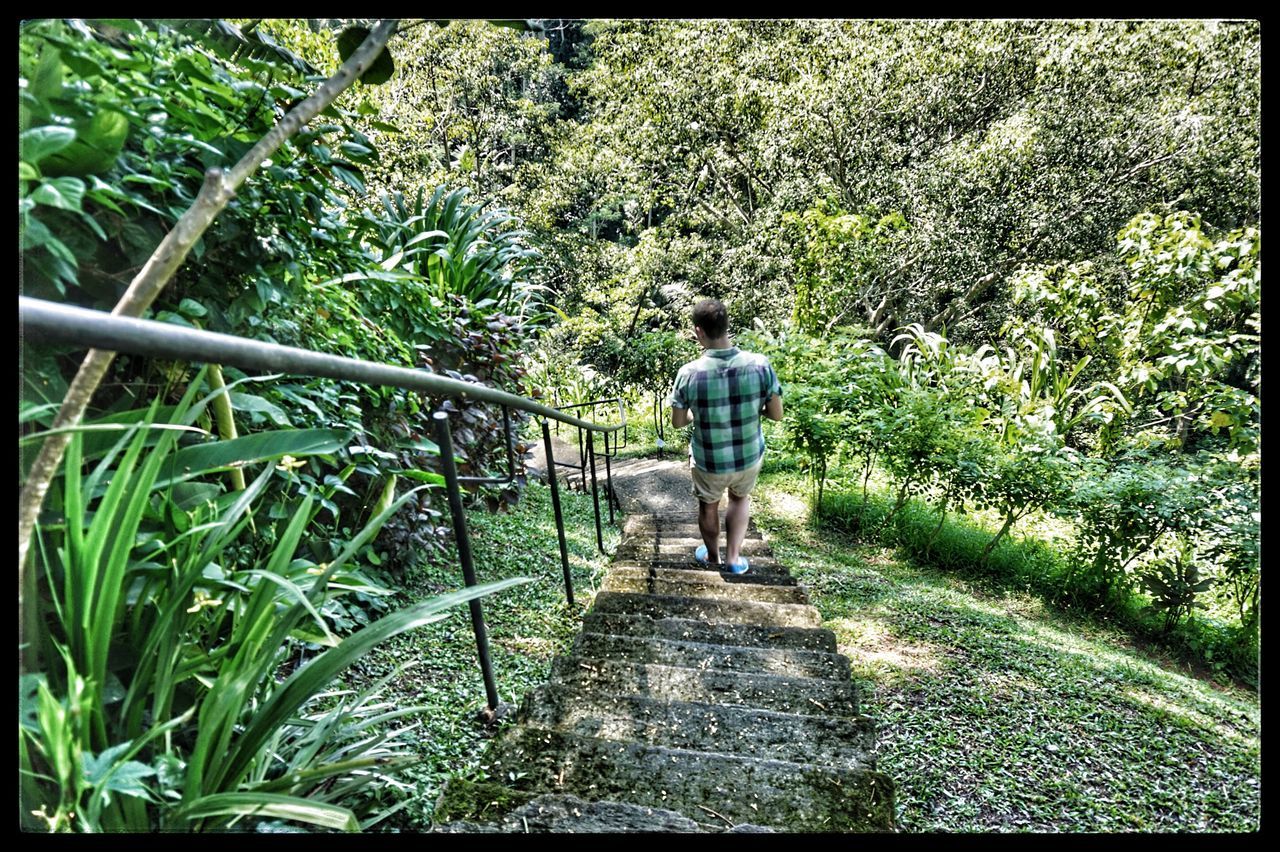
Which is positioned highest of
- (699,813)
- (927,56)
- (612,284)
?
(927,56)

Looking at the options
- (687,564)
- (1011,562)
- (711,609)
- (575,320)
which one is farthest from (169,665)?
(575,320)

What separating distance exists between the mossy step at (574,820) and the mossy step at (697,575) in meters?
1.51

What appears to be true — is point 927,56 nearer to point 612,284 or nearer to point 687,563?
point 612,284

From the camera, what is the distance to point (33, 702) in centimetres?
58

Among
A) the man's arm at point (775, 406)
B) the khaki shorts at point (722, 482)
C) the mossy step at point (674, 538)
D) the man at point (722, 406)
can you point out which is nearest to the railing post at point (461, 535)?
the man at point (722, 406)

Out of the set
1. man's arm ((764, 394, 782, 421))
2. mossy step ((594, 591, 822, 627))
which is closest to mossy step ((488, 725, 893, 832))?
mossy step ((594, 591, 822, 627))

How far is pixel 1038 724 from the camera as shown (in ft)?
5.43

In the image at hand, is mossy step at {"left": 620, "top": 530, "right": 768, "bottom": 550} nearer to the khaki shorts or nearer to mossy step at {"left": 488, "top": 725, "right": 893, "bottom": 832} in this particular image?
the khaki shorts

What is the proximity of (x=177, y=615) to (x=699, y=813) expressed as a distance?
0.83 metres

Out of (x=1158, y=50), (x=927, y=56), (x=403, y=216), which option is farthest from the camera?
(x=927, y=56)

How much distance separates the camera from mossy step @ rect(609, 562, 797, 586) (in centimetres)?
252

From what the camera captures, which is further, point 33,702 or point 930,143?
point 930,143
